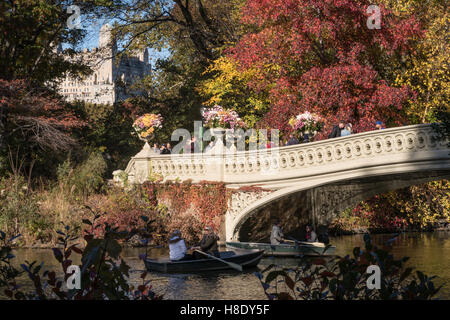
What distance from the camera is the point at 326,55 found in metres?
24.6

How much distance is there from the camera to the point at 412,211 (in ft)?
84.1

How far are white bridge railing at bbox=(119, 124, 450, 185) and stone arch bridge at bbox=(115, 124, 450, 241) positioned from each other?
0.02 meters

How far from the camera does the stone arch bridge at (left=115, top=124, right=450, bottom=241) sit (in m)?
15.5

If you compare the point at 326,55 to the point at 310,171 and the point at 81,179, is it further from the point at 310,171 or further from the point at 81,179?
the point at 81,179

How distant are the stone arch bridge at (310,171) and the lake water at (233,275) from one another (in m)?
1.85

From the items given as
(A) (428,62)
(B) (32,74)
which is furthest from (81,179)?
(A) (428,62)

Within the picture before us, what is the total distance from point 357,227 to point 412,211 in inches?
94.4

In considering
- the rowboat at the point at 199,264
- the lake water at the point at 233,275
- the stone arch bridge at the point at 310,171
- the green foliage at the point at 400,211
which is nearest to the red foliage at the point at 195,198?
the stone arch bridge at the point at 310,171

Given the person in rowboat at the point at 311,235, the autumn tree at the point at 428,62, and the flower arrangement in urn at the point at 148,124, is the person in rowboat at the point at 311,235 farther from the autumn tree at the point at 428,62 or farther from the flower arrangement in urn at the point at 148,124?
the flower arrangement in urn at the point at 148,124

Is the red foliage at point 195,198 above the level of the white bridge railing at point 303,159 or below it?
below

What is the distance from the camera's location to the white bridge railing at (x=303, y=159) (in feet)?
50.0

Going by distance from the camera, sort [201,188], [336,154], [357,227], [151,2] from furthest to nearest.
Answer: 1. [151,2]
2. [357,227]
3. [201,188]
4. [336,154]
